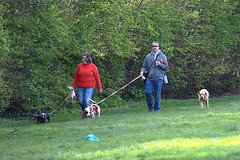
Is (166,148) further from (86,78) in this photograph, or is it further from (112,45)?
(112,45)

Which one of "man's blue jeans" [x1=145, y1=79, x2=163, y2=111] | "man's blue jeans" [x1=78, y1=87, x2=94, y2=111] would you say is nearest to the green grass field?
"man's blue jeans" [x1=78, y1=87, x2=94, y2=111]

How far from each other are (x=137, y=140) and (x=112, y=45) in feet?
40.0

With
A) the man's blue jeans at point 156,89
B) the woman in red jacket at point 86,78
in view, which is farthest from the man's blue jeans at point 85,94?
the man's blue jeans at point 156,89

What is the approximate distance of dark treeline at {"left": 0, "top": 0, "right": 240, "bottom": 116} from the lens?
1572cm

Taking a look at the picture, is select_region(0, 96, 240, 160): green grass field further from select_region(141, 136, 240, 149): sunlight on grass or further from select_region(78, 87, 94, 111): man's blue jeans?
select_region(78, 87, 94, 111): man's blue jeans

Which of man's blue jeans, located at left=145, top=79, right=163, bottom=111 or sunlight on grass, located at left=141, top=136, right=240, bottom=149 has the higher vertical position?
man's blue jeans, located at left=145, top=79, right=163, bottom=111

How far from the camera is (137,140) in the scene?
363 inches

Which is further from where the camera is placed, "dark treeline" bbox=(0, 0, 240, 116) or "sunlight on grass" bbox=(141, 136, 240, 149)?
"dark treeline" bbox=(0, 0, 240, 116)

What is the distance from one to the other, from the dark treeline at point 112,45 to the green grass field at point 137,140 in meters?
2.93

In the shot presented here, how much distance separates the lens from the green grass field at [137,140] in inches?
300

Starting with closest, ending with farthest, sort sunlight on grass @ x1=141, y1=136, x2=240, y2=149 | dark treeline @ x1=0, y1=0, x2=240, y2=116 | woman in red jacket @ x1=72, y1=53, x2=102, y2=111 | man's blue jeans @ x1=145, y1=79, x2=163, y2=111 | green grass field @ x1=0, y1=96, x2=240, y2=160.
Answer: green grass field @ x1=0, y1=96, x2=240, y2=160 → sunlight on grass @ x1=141, y1=136, x2=240, y2=149 → woman in red jacket @ x1=72, y1=53, x2=102, y2=111 → dark treeline @ x1=0, y1=0, x2=240, y2=116 → man's blue jeans @ x1=145, y1=79, x2=163, y2=111

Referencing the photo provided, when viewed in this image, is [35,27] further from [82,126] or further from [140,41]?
[140,41]

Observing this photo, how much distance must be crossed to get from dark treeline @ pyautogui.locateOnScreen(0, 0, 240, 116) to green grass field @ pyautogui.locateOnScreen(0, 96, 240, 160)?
2.93 metres

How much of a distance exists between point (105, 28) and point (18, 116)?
5.73 meters
